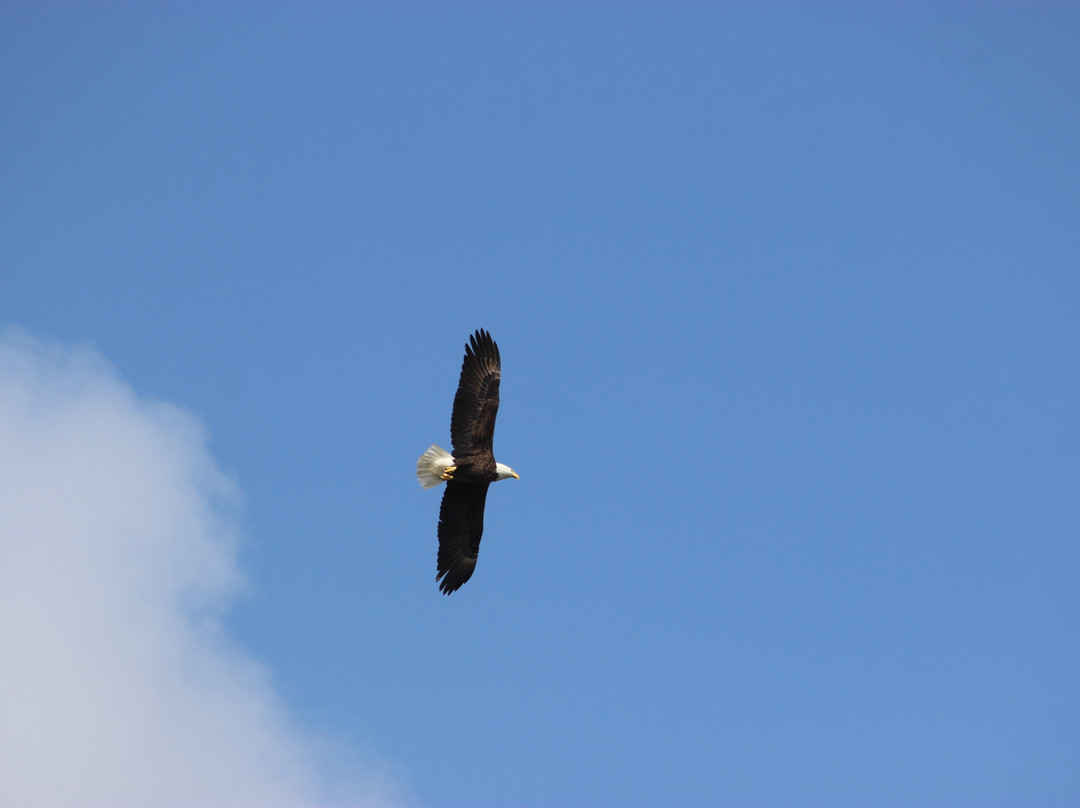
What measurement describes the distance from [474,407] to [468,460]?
0.76m

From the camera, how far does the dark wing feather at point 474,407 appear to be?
1723cm

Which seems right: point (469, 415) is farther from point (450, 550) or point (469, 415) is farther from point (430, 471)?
point (450, 550)

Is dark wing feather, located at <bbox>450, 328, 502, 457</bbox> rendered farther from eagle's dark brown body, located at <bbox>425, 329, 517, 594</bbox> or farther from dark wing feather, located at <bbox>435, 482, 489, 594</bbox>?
dark wing feather, located at <bbox>435, 482, 489, 594</bbox>

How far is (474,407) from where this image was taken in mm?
17266

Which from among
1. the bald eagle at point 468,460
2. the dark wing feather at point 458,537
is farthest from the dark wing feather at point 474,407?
the dark wing feather at point 458,537

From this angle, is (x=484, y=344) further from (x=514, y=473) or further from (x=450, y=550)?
(x=450, y=550)

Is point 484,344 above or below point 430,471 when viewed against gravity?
above

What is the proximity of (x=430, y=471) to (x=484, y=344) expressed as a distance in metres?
2.00

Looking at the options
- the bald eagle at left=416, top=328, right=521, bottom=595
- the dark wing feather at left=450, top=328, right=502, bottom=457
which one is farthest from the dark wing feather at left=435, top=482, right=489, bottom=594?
the dark wing feather at left=450, top=328, right=502, bottom=457

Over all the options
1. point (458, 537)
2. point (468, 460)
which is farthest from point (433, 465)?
point (458, 537)

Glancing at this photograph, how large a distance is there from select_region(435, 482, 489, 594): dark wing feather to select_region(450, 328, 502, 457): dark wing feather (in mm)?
955

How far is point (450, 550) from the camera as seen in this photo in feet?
59.5

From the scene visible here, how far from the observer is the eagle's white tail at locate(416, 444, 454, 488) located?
17.5m

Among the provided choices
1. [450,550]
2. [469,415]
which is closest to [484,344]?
[469,415]
